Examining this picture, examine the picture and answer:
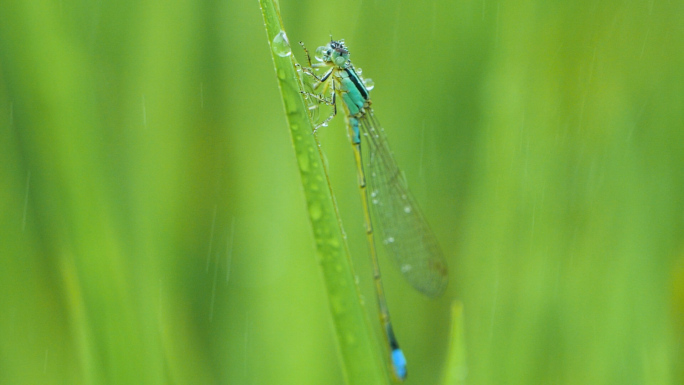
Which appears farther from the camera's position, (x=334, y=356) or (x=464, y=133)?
(x=464, y=133)

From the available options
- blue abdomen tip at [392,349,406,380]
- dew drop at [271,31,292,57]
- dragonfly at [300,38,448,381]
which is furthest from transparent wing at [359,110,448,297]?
dew drop at [271,31,292,57]

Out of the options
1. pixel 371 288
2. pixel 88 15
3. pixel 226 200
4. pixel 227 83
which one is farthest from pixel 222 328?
pixel 88 15

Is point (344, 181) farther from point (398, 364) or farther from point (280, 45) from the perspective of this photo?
point (280, 45)

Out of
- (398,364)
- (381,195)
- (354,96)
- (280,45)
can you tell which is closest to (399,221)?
(381,195)

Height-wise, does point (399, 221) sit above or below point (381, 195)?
below

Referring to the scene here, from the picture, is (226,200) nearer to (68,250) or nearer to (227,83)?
(227,83)

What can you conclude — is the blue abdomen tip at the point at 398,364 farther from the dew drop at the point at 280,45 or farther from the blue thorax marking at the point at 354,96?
the dew drop at the point at 280,45
